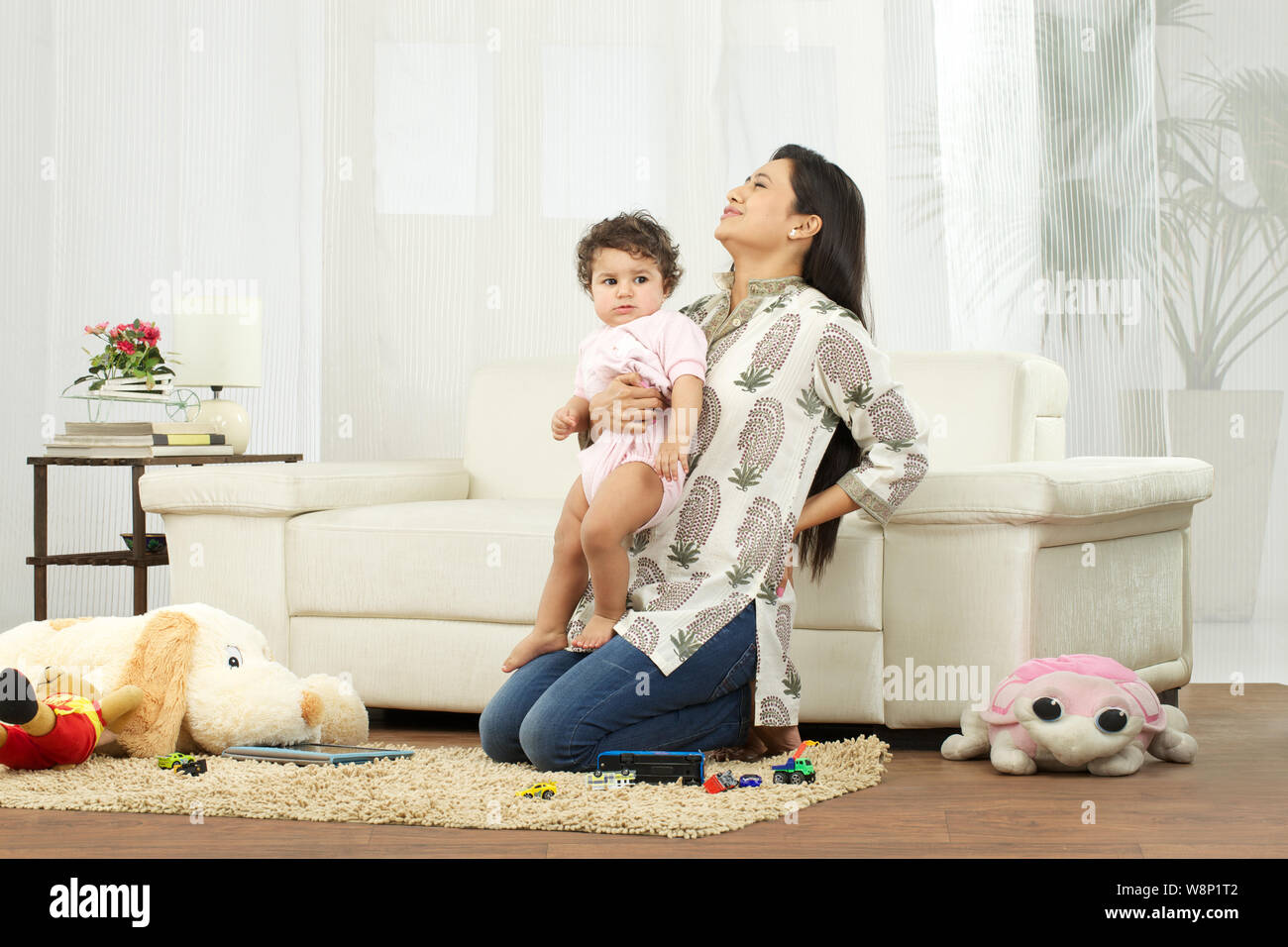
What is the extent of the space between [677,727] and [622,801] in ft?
0.83

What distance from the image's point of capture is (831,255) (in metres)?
2.20

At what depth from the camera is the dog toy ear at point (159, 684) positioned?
2152 mm

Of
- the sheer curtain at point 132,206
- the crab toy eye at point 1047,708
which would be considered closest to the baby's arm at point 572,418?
the crab toy eye at point 1047,708

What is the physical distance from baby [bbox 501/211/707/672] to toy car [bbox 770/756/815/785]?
32 centimetres

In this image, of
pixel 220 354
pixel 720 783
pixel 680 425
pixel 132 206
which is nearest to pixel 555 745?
pixel 720 783

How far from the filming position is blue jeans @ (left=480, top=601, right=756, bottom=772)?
2.00 metres

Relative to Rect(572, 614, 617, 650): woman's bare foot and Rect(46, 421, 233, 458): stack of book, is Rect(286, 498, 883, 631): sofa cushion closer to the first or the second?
Rect(572, 614, 617, 650): woman's bare foot

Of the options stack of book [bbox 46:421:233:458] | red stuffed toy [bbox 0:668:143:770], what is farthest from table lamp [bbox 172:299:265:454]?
red stuffed toy [bbox 0:668:143:770]

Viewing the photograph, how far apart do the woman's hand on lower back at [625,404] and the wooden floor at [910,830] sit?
1.99ft

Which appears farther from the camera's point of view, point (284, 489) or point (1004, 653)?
point (284, 489)

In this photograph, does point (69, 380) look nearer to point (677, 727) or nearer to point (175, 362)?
point (175, 362)

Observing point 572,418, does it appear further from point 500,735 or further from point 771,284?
point 500,735
